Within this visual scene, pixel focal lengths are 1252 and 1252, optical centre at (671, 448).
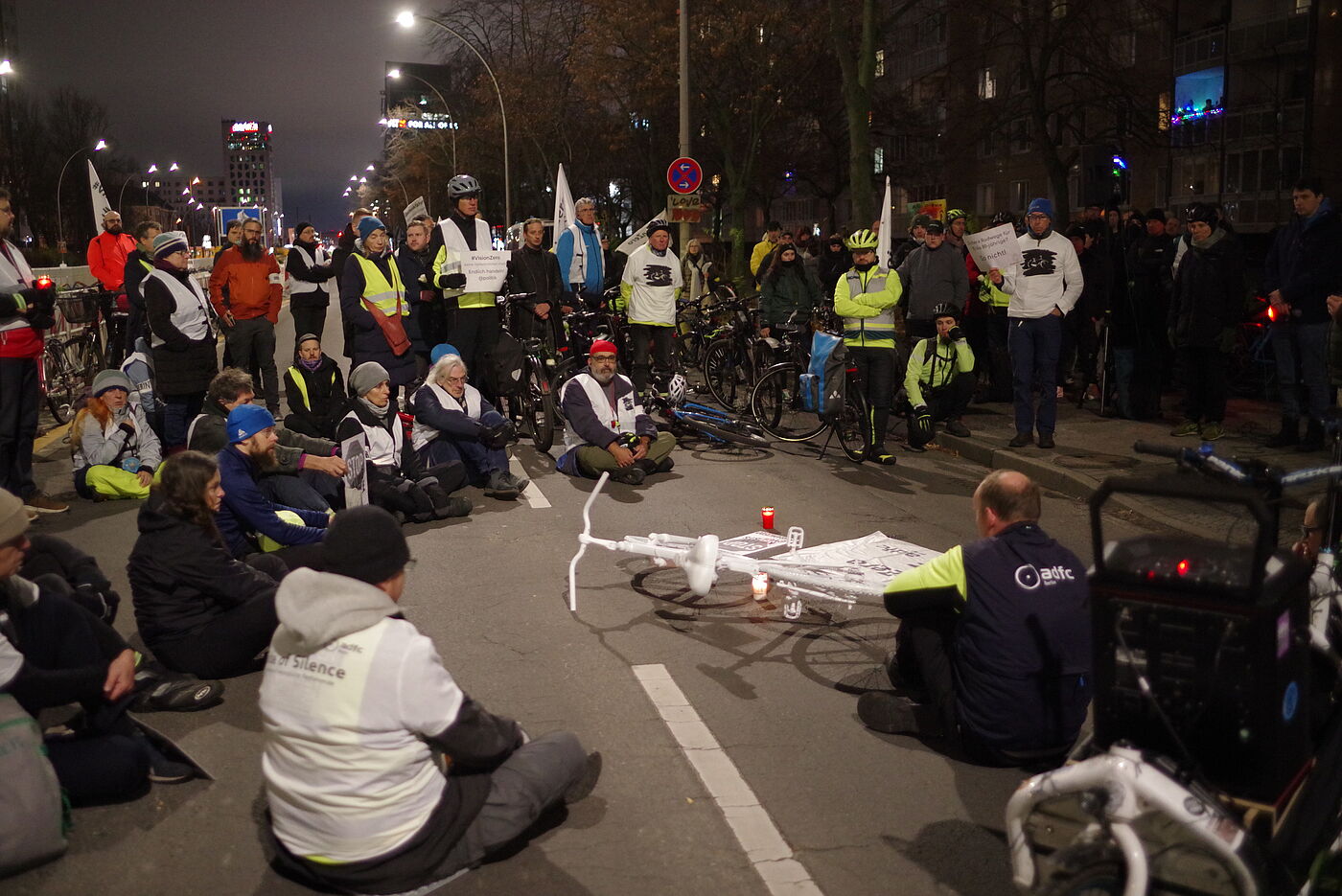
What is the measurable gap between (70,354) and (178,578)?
11.7 metres

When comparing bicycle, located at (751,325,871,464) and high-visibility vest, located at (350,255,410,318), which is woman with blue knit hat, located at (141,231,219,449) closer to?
high-visibility vest, located at (350,255,410,318)

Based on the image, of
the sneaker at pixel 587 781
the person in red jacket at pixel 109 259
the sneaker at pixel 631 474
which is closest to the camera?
the sneaker at pixel 587 781

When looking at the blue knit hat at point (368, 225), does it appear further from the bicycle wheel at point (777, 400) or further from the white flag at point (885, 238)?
the white flag at point (885, 238)

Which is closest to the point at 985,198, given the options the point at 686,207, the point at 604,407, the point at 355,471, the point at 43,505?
the point at 686,207

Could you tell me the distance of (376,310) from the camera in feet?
39.2

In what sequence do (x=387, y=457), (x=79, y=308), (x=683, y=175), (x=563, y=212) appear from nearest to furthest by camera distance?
1. (x=387, y=457)
2. (x=563, y=212)
3. (x=79, y=308)
4. (x=683, y=175)

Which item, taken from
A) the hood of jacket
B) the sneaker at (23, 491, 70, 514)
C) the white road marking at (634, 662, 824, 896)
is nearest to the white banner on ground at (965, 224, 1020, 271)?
the white road marking at (634, 662, 824, 896)

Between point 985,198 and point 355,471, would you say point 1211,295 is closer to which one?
point 355,471

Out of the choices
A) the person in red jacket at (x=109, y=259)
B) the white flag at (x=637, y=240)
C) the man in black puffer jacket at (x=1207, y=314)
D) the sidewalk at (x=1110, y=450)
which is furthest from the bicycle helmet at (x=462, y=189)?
the man in black puffer jacket at (x=1207, y=314)

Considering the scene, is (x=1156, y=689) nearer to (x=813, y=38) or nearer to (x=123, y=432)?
(x=123, y=432)

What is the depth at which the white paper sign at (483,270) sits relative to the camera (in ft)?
43.3

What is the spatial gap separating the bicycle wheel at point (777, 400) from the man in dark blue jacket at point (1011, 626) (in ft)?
26.2

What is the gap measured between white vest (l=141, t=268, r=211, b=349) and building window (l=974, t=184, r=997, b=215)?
168 feet

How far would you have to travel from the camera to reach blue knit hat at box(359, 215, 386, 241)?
1240cm
